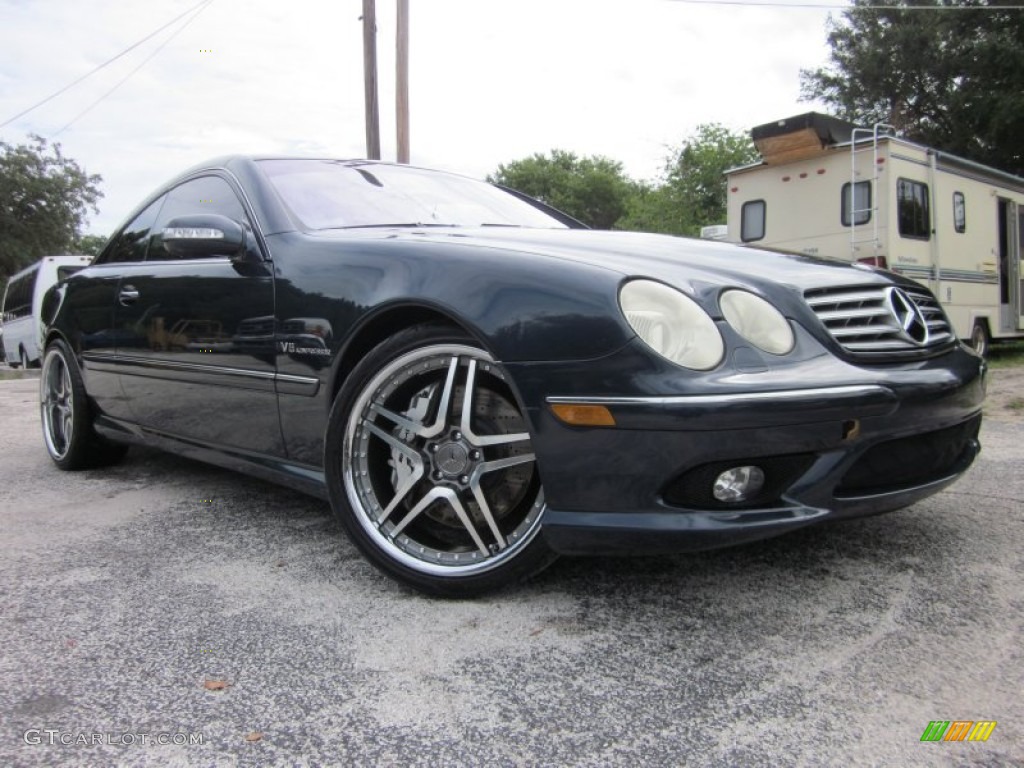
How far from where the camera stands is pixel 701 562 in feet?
7.79

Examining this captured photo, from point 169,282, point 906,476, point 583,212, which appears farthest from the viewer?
point 583,212

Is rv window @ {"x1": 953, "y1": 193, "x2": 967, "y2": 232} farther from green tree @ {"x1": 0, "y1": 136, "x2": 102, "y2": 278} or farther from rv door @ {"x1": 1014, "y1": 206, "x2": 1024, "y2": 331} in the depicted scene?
green tree @ {"x1": 0, "y1": 136, "x2": 102, "y2": 278}

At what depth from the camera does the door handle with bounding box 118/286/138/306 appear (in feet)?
11.2

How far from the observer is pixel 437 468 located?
217 cm

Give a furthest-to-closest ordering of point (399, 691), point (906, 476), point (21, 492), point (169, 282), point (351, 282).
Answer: point (21, 492) < point (169, 282) < point (351, 282) < point (906, 476) < point (399, 691)

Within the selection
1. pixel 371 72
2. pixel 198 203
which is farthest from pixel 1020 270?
pixel 198 203

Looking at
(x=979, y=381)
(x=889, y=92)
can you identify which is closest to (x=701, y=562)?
(x=979, y=381)

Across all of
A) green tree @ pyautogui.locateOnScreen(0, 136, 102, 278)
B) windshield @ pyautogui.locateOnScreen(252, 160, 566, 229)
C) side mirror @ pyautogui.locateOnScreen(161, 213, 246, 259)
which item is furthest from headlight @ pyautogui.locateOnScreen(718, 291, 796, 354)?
green tree @ pyautogui.locateOnScreen(0, 136, 102, 278)

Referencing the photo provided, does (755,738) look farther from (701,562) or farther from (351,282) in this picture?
(351,282)

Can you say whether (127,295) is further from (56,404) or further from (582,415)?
(582,415)

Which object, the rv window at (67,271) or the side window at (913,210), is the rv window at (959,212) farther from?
the rv window at (67,271)

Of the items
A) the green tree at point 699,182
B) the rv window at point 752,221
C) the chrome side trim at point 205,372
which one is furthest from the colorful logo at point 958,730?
the green tree at point 699,182

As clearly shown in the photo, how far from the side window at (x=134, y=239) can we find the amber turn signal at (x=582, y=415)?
2.53 meters

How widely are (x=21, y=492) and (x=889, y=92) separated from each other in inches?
976
